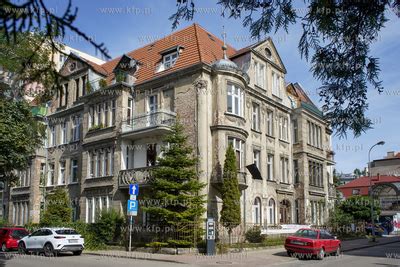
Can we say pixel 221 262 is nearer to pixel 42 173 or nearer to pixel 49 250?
pixel 49 250

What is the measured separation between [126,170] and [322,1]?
24.4m

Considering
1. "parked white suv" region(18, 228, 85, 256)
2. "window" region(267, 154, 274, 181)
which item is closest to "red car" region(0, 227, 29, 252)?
"parked white suv" region(18, 228, 85, 256)

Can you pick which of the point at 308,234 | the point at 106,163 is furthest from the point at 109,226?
the point at 308,234

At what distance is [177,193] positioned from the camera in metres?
23.1

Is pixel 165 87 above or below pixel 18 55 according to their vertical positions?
above

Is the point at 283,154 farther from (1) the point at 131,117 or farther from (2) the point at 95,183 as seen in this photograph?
(2) the point at 95,183

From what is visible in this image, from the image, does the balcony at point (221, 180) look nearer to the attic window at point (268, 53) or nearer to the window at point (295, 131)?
the attic window at point (268, 53)

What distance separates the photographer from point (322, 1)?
190 inches

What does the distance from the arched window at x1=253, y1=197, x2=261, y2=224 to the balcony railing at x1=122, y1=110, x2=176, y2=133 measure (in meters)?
8.61

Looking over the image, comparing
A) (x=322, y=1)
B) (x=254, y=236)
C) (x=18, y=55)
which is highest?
(x=18, y=55)

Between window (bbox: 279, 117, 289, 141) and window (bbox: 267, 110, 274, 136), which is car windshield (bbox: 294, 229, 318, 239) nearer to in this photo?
window (bbox: 267, 110, 274, 136)

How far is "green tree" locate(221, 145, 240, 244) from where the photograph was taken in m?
23.7

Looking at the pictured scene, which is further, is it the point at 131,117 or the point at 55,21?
the point at 131,117

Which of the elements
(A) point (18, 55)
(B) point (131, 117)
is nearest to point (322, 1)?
(A) point (18, 55)
